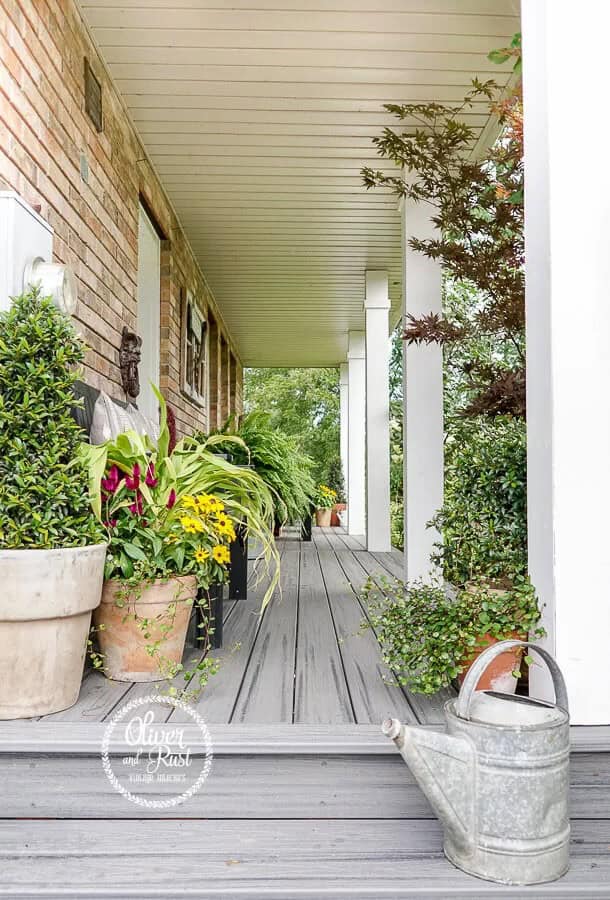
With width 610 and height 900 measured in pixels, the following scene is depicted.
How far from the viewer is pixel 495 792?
1.25 m

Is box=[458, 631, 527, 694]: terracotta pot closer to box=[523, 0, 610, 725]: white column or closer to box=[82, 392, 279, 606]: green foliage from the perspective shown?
box=[523, 0, 610, 725]: white column

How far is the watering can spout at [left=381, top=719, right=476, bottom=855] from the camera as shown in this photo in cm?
124

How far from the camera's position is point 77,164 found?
293 cm

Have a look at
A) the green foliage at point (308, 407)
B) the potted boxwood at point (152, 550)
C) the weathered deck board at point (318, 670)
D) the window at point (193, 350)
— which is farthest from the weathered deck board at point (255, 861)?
the green foliage at point (308, 407)

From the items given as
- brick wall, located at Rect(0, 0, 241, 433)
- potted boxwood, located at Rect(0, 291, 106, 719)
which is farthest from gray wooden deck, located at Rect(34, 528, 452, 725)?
brick wall, located at Rect(0, 0, 241, 433)

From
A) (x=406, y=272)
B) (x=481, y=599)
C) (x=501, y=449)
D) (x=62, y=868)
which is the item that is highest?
(x=406, y=272)

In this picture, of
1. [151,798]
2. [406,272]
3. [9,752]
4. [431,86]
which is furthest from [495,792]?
[431,86]

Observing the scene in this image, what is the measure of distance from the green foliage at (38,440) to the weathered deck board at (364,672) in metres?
0.76

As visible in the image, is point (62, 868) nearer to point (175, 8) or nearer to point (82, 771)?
point (82, 771)

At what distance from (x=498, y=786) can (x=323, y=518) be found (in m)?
7.76

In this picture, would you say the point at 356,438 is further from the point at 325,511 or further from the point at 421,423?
the point at 421,423

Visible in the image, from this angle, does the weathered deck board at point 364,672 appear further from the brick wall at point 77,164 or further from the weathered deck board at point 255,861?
the brick wall at point 77,164

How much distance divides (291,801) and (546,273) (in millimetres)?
1227

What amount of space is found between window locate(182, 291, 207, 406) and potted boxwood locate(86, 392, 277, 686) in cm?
322
